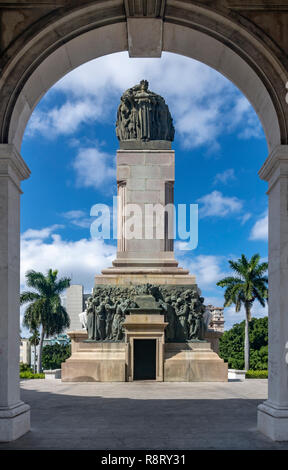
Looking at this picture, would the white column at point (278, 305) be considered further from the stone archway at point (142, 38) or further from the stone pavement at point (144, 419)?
the stone pavement at point (144, 419)

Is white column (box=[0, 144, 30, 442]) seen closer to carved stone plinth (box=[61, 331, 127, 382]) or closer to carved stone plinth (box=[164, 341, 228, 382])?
carved stone plinth (box=[61, 331, 127, 382])

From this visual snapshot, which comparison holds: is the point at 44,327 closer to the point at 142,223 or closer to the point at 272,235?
the point at 142,223

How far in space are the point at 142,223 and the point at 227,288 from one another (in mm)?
22266

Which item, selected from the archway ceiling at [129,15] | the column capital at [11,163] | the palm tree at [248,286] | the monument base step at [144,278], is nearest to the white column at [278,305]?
the archway ceiling at [129,15]

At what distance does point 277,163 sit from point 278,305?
252cm

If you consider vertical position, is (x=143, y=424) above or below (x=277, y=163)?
below

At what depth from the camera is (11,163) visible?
380 inches

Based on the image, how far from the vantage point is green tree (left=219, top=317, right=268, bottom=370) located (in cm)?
5275

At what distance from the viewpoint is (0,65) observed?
973 centimetres

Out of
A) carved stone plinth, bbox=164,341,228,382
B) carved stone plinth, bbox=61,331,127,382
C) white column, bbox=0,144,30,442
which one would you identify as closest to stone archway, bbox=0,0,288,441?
white column, bbox=0,144,30,442

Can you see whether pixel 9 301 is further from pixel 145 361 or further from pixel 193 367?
pixel 193 367

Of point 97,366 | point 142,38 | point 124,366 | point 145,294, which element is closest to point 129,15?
point 142,38

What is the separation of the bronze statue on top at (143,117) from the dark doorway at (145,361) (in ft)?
35.6
